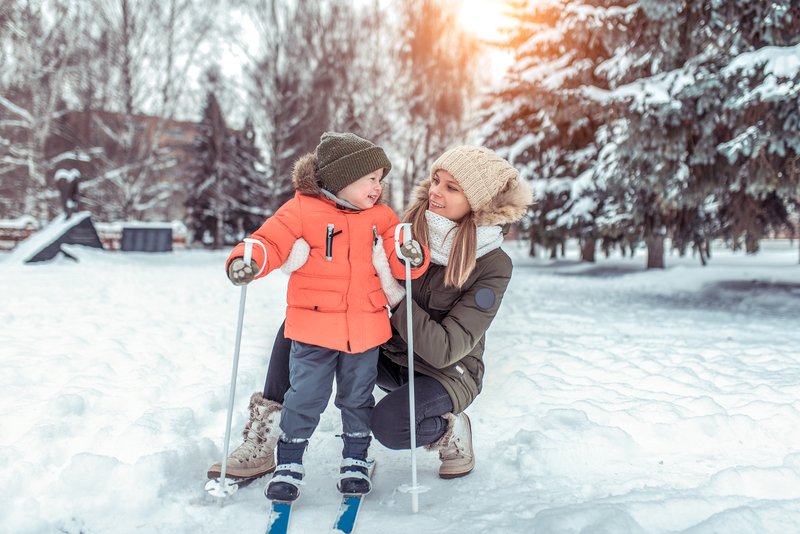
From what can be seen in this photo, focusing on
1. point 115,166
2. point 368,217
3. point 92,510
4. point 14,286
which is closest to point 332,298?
point 368,217

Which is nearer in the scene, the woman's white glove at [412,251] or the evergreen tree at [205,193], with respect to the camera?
the woman's white glove at [412,251]

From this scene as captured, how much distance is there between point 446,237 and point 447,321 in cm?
39

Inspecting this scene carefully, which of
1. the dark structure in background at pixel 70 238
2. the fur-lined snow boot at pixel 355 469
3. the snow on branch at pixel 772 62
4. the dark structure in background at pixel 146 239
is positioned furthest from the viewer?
the dark structure in background at pixel 146 239

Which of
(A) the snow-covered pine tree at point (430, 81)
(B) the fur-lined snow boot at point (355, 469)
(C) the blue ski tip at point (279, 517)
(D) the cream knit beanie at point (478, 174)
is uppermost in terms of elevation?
(A) the snow-covered pine tree at point (430, 81)

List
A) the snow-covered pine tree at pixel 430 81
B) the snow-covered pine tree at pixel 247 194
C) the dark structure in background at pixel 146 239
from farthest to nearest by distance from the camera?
the snow-covered pine tree at pixel 247 194, the snow-covered pine tree at pixel 430 81, the dark structure in background at pixel 146 239

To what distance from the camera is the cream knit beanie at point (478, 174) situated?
1.99 meters

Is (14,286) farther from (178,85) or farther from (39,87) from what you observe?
(39,87)

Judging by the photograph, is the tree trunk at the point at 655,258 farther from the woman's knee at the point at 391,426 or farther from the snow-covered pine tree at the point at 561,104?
the woman's knee at the point at 391,426

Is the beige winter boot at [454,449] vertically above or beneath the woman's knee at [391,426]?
beneath

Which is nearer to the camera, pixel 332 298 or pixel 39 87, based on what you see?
pixel 332 298

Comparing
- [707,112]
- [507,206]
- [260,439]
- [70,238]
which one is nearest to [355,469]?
[260,439]

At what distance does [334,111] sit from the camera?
1375 centimetres

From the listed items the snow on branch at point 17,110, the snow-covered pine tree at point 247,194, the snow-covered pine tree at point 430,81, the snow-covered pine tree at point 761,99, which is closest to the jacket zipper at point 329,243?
the snow-covered pine tree at point 761,99

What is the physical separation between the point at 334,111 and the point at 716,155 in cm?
1090
